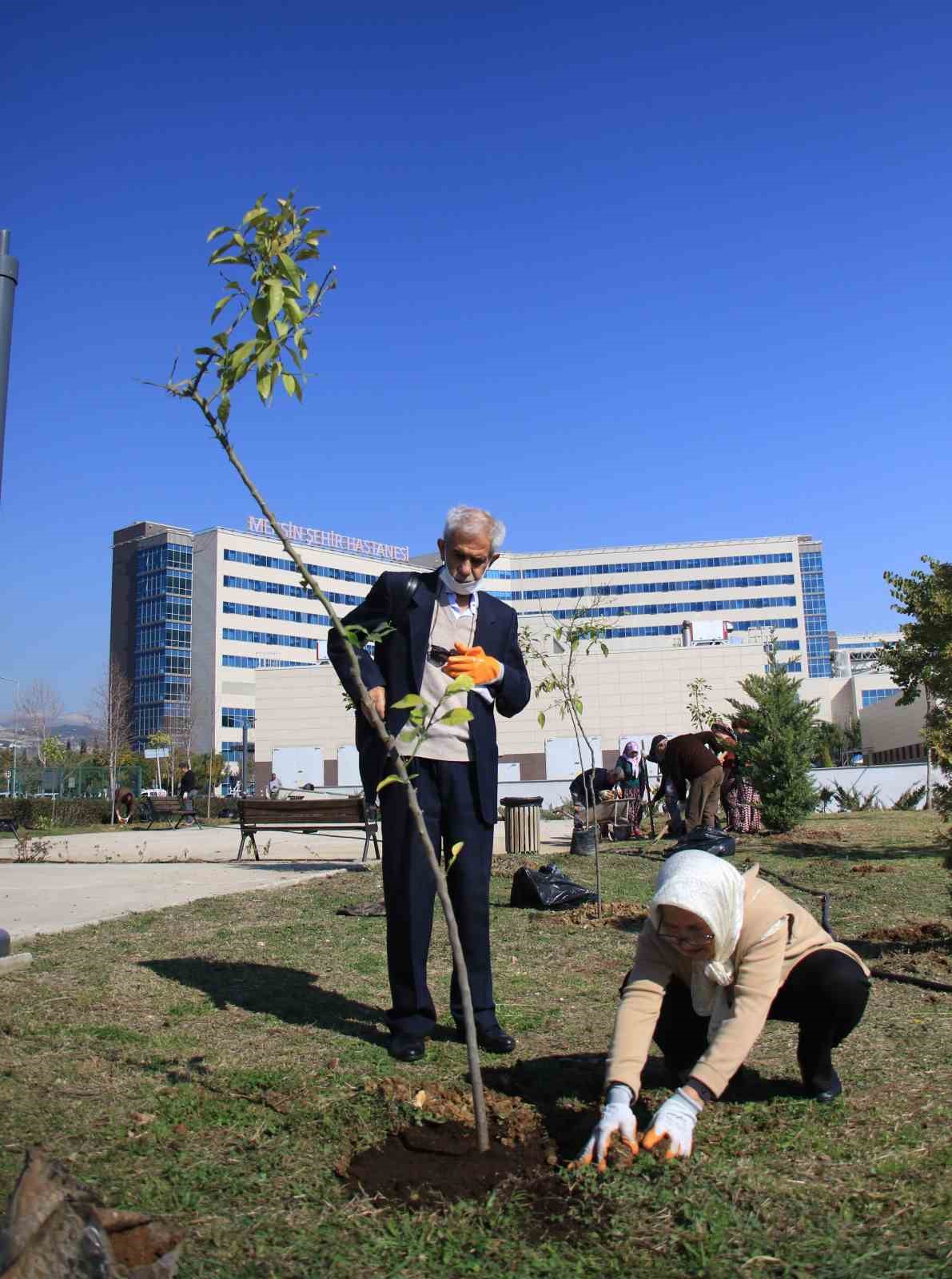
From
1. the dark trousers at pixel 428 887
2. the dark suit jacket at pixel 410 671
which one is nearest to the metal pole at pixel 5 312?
the dark suit jacket at pixel 410 671

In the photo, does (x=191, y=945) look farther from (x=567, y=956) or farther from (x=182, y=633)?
(x=182, y=633)

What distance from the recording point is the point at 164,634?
99.4m

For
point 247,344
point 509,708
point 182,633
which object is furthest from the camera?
point 182,633

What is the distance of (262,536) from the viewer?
102500 mm

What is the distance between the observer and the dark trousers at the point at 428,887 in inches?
142

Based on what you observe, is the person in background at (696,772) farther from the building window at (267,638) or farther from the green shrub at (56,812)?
the building window at (267,638)

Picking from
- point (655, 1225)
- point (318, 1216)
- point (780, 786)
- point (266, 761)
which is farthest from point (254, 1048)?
point (266, 761)

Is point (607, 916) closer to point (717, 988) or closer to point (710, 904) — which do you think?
point (717, 988)

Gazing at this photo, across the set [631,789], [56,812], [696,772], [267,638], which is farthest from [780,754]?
[267,638]

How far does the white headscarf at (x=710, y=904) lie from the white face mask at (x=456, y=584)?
1421 mm

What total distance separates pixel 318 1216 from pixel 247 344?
2101 mm

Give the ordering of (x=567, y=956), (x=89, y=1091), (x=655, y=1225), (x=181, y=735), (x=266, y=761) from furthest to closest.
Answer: (x=181, y=735) → (x=266, y=761) → (x=567, y=956) → (x=89, y=1091) → (x=655, y=1225)

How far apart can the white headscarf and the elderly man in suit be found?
1.08 m

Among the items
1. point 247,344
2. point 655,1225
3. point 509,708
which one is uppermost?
point 247,344
